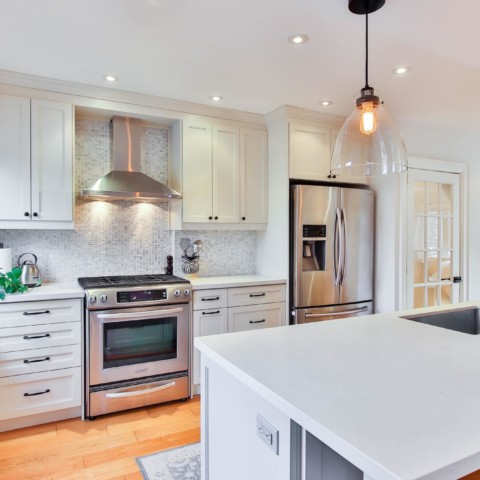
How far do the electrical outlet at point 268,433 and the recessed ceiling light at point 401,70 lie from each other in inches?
95.9

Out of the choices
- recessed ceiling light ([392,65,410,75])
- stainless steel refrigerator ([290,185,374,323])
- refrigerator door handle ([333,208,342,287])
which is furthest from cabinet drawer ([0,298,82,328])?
recessed ceiling light ([392,65,410,75])

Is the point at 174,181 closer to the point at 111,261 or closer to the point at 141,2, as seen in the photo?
the point at 111,261

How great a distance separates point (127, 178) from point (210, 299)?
1.23 metres

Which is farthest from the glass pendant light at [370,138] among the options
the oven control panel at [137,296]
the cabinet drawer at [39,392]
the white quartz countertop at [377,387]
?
the cabinet drawer at [39,392]

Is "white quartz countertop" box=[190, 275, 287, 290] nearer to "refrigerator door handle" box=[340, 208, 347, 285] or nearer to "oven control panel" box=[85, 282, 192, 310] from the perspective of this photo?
"oven control panel" box=[85, 282, 192, 310]

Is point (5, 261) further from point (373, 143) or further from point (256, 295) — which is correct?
point (373, 143)

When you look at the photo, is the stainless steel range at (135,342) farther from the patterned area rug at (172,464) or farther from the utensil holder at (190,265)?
the patterned area rug at (172,464)

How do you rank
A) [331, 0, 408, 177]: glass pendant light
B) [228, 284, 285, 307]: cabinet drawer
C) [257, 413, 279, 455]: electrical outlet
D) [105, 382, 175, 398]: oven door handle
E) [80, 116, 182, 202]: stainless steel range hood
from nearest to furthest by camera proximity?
[257, 413, 279, 455]: electrical outlet
[331, 0, 408, 177]: glass pendant light
[105, 382, 175, 398]: oven door handle
[80, 116, 182, 202]: stainless steel range hood
[228, 284, 285, 307]: cabinet drawer

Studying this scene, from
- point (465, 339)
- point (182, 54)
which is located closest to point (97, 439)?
point (465, 339)

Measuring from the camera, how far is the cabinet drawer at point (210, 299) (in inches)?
126

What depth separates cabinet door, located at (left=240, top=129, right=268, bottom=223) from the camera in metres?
3.67

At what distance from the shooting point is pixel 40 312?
2.65m

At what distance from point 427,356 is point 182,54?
217 cm

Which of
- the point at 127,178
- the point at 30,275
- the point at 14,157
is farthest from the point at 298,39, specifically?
the point at 30,275
